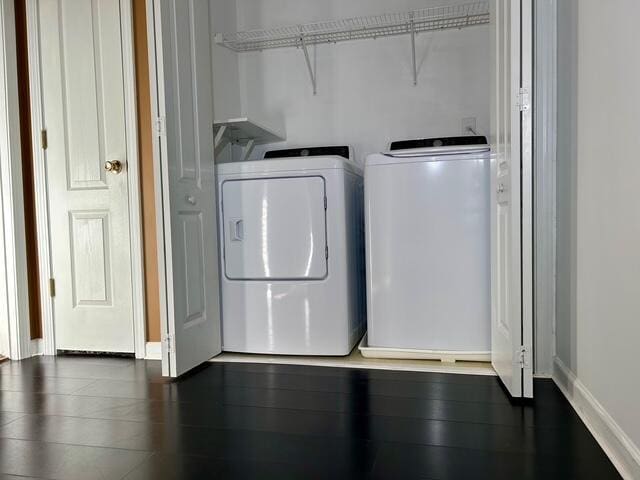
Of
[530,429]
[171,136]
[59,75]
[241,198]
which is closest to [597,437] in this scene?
[530,429]

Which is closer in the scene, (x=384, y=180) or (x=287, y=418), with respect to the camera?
(x=287, y=418)

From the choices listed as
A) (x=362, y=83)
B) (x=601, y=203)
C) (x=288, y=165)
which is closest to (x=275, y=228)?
(x=288, y=165)

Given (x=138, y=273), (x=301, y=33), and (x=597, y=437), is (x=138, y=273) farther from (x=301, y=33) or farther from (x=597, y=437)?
(x=597, y=437)

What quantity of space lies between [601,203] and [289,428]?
3.68 feet

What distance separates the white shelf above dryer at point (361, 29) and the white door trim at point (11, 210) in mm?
1061

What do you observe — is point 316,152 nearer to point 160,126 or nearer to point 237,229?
point 237,229

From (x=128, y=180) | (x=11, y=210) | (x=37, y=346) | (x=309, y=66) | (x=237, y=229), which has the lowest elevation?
(x=37, y=346)

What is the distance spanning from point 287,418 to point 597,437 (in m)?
0.92

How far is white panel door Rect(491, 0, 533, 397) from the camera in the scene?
1557 millimetres

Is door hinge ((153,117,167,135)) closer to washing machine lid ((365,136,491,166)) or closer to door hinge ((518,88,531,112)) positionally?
washing machine lid ((365,136,491,166))

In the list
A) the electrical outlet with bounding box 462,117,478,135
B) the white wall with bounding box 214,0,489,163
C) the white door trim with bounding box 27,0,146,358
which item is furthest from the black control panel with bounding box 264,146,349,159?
the white door trim with bounding box 27,0,146,358

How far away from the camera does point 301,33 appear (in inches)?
109

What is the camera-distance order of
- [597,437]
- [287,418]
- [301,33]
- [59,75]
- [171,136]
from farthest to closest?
[301,33] < [59,75] < [171,136] < [287,418] < [597,437]

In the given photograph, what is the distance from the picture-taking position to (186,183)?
82.4 inches
